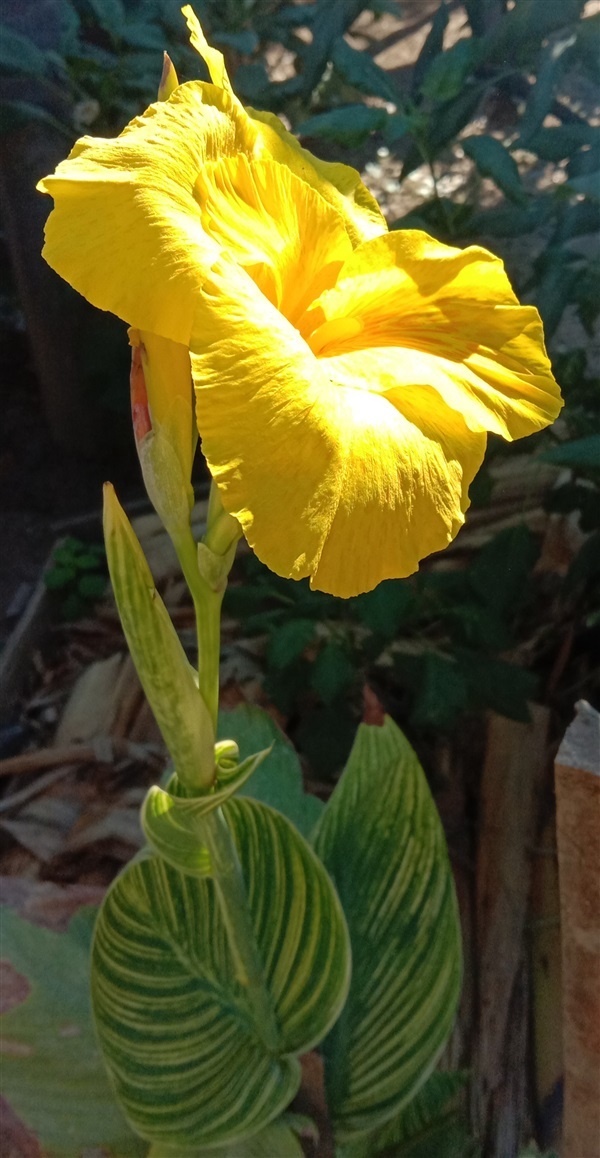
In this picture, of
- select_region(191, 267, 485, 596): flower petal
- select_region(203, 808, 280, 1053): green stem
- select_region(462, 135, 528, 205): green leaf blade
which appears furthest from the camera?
select_region(462, 135, 528, 205): green leaf blade

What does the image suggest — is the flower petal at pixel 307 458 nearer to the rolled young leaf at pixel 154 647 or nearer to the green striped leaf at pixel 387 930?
the rolled young leaf at pixel 154 647

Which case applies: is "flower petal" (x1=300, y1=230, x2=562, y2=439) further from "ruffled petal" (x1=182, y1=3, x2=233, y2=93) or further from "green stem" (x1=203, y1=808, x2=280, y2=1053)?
"green stem" (x1=203, y1=808, x2=280, y2=1053)

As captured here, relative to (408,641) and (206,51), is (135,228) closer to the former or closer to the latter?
(206,51)

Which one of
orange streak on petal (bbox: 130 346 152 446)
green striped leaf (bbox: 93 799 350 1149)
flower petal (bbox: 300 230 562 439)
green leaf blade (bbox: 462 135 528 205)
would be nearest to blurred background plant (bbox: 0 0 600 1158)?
green leaf blade (bbox: 462 135 528 205)

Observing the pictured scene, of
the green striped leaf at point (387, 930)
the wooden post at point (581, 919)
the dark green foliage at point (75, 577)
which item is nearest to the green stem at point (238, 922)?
the green striped leaf at point (387, 930)

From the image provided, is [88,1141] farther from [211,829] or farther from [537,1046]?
[537,1046]

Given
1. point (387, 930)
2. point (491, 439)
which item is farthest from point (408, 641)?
point (387, 930)
